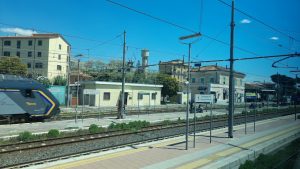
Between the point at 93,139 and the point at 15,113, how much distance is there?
843cm

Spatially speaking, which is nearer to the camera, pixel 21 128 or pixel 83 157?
pixel 83 157

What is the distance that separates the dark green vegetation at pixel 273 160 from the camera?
10812mm

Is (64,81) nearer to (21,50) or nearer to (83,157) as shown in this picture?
(21,50)

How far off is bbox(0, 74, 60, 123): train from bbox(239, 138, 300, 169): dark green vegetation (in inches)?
639

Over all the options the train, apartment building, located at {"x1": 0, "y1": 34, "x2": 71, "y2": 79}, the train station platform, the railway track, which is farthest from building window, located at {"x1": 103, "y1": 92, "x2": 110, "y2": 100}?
the train station platform

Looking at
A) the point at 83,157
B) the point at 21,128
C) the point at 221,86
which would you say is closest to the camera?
the point at 83,157

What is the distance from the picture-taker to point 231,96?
1702cm

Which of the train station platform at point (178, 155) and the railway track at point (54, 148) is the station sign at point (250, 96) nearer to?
the train station platform at point (178, 155)

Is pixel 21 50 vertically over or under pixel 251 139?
over

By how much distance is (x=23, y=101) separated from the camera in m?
20.9

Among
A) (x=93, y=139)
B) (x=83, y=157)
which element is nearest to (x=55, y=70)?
(x=93, y=139)

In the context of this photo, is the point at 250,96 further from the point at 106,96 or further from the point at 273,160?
the point at 106,96

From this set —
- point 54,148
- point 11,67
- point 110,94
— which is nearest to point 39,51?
point 11,67

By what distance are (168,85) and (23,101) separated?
139 ft
